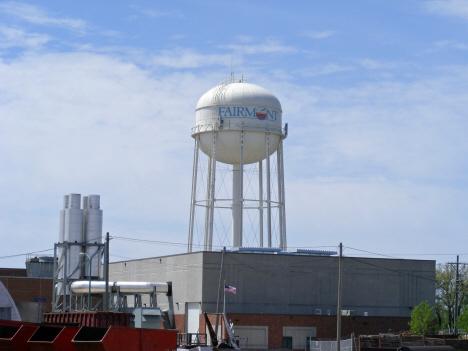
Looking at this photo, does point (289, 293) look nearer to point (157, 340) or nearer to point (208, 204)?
point (208, 204)

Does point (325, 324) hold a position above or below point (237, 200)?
below

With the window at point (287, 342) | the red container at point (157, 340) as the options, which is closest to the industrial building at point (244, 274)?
the window at point (287, 342)

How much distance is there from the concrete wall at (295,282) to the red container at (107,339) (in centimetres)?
3027

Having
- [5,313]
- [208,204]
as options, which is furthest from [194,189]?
[5,313]

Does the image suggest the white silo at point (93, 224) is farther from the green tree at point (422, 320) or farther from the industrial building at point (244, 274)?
the green tree at point (422, 320)

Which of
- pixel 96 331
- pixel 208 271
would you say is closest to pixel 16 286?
pixel 208 271

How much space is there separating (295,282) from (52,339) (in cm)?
3404

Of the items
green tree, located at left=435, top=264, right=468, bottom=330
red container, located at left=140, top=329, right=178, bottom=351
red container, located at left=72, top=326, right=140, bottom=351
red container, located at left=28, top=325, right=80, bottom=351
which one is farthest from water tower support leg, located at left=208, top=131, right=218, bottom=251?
green tree, located at left=435, top=264, right=468, bottom=330

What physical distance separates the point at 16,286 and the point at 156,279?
15489 millimetres

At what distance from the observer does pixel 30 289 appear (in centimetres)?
7244

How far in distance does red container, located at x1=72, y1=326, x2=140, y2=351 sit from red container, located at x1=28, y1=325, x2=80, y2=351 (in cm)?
41

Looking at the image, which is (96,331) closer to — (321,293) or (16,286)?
(321,293)

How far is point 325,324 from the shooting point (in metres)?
59.1

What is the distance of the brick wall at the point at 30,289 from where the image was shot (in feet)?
235
